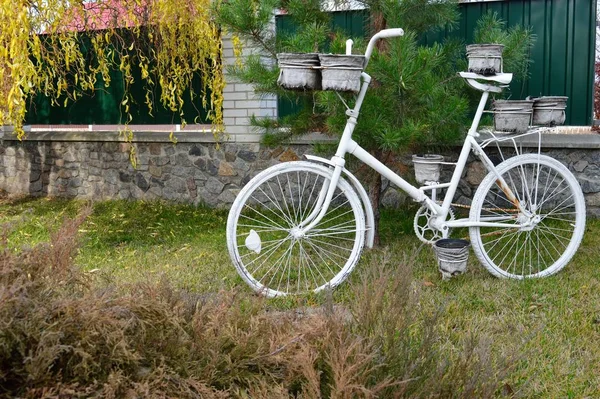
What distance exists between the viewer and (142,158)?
7.55 m

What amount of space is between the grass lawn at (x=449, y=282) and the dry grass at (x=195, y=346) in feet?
0.69

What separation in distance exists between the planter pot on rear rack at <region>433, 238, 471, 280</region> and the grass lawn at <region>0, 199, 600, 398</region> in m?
0.08

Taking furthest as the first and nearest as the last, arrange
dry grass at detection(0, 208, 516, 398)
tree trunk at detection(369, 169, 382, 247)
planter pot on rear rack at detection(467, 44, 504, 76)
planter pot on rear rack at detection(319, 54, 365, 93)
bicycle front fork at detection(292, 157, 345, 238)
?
1. tree trunk at detection(369, 169, 382, 247)
2. planter pot on rear rack at detection(467, 44, 504, 76)
3. bicycle front fork at detection(292, 157, 345, 238)
4. planter pot on rear rack at detection(319, 54, 365, 93)
5. dry grass at detection(0, 208, 516, 398)

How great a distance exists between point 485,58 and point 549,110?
558mm

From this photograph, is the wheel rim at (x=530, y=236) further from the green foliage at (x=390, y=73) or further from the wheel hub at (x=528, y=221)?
the green foliage at (x=390, y=73)

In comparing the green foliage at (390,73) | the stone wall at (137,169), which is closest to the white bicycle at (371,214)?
the green foliage at (390,73)

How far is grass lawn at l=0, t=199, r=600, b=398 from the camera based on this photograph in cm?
295

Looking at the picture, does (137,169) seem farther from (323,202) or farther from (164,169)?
(323,202)

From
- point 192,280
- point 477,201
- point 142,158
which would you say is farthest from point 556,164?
point 142,158

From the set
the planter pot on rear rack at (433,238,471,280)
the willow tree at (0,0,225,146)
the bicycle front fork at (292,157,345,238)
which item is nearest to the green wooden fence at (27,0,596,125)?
the willow tree at (0,0,225,146)

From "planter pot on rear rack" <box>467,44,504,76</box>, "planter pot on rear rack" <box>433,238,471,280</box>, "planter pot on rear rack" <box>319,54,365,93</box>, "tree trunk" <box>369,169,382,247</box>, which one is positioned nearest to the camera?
"planter pot on rear rack" <box>319,54,365,93</box>

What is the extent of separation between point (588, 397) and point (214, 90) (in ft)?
14.3

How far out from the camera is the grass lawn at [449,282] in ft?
9.69

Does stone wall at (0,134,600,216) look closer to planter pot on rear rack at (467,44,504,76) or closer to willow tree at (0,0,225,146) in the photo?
willow tree at (0,0,225,146)
